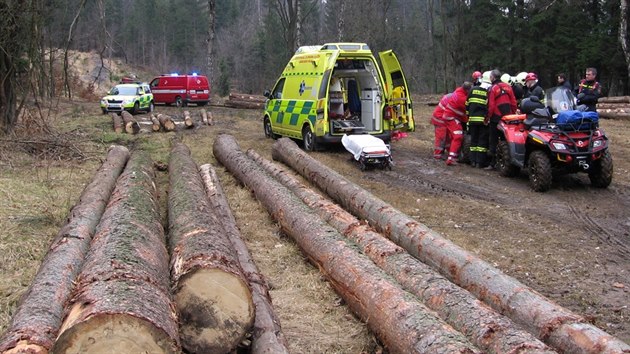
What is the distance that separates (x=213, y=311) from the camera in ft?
12.6

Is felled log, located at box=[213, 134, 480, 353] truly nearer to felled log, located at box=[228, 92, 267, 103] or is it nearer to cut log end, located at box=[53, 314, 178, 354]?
cut log end, located at box=[53, 314, 178, 354]

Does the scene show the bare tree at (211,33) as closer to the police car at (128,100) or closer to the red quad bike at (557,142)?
the police car at (128,100)

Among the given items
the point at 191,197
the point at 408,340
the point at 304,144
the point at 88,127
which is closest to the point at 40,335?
the point at 408,340

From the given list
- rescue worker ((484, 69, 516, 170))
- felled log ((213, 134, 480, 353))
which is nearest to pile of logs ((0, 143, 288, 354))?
felled log ((213, 134, 480, 353))

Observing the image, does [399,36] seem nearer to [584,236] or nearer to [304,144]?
[304,144]

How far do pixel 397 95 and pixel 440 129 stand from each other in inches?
54.5

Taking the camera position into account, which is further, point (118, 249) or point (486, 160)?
point (486, 160)

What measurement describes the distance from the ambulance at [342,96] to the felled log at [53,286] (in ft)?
20.2

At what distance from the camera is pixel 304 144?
1344cm

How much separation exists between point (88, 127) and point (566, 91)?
14.1 metres

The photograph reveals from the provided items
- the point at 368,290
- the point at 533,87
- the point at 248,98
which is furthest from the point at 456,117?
the point at 248,98

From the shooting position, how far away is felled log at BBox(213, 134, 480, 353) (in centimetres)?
371

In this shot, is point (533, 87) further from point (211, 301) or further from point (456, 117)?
point (211, 301)

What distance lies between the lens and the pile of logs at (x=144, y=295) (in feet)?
10.4
